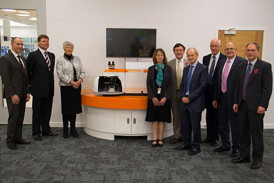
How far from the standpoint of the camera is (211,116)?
12.4ft

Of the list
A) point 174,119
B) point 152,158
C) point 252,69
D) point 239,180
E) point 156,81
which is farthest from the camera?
point 174,119

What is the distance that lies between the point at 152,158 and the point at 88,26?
2.83m

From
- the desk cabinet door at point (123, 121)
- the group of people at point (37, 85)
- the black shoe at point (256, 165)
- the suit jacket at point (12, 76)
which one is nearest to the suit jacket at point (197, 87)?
the black shoe at point (256, 165)

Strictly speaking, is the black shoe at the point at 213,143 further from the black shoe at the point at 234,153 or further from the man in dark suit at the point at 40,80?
the man in dark suit at the point at 40,80

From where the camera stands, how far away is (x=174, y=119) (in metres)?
3.91

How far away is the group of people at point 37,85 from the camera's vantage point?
342 cm

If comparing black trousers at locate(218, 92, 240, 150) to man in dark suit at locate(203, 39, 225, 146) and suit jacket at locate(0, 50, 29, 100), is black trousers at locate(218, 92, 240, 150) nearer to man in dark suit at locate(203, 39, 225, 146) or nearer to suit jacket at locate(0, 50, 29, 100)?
man in dark suit at locate(203, 39, 225, 146)

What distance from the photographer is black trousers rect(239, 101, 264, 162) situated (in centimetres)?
284

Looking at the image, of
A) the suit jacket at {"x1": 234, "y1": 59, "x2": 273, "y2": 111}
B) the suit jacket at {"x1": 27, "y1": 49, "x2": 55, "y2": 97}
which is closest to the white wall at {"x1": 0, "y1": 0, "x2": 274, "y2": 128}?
the suit jacket at {"x1": 27, "y1": 49, "x2": 55, "y2": 97}

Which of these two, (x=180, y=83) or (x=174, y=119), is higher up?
(x=180, y=83)

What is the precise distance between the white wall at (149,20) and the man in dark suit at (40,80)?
747mm

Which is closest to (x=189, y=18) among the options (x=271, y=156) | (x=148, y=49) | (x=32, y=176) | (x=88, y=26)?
(x=148, y=49)

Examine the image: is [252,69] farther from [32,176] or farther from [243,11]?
[32,176]

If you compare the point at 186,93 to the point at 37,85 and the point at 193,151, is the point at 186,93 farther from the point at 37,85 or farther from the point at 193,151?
the point at 37,85
